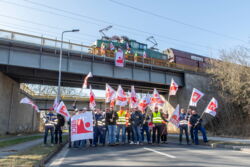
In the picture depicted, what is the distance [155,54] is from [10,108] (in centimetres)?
2015

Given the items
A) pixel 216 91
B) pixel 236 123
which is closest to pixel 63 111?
pixel 236 123

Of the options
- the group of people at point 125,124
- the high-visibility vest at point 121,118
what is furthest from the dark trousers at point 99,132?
the high-visibility vest at point 121,118

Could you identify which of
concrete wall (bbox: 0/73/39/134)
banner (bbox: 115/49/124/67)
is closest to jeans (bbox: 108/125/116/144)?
banner (bbox: 115/49/124/67)

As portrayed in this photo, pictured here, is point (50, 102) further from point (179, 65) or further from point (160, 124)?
point (160, 124)

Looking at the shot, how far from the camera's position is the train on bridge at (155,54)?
28.2m

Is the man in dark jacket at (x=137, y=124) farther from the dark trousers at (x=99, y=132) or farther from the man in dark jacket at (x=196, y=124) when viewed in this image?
the man in dark jacket at (x=196, y=124)

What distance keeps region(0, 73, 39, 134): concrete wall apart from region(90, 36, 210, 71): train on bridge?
35.2 ft

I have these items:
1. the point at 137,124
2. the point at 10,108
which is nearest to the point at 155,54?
the point at 10,108

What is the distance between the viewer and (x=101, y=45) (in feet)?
90.0

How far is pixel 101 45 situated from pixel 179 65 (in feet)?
35.5

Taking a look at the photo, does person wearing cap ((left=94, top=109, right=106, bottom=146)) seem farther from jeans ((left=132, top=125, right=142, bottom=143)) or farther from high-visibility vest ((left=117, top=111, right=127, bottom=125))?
jeans ((left=132, top=125, right=142, bottom=143))

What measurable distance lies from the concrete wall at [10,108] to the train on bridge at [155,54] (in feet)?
35.2

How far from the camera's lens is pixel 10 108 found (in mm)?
24031

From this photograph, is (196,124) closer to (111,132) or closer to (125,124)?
(125,124)
